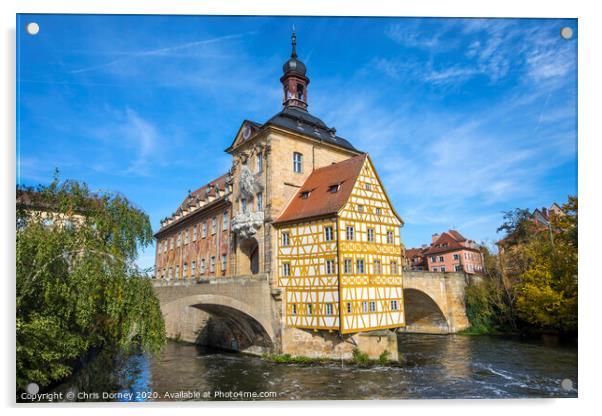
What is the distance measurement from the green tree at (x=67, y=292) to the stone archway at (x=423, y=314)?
18.6 m

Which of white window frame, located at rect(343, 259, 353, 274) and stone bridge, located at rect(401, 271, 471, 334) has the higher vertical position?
white window frame, located at rect(343, 259, 353, 274)

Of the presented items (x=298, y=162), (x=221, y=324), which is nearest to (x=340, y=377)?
(x=221, y=324)

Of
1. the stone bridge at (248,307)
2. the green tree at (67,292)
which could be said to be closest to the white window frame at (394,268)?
the stone bridge at (248,307)

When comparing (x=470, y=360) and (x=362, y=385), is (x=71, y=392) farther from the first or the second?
(x=470, y=360)

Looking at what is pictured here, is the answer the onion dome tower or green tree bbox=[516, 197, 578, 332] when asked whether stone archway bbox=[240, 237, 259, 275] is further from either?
green tree bbox=[516, 197, 578, 332]

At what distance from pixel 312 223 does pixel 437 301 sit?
40.5ft

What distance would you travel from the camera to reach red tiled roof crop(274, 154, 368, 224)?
1630 centimetres

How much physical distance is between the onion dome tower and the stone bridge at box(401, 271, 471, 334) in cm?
1096

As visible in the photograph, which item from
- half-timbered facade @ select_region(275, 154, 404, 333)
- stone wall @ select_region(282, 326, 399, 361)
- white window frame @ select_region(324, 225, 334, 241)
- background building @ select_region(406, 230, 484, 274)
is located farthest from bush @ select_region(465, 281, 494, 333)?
white window frame @ select_region(324, 225, 334, 241)

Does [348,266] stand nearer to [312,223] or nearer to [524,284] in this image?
[312,223]

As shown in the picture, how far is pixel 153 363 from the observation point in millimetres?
16797

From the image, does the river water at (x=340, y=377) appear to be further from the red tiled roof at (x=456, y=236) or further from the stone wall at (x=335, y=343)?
the red tiled roof at (x=456, y=236)

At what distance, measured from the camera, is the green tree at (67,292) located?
26.0ft
